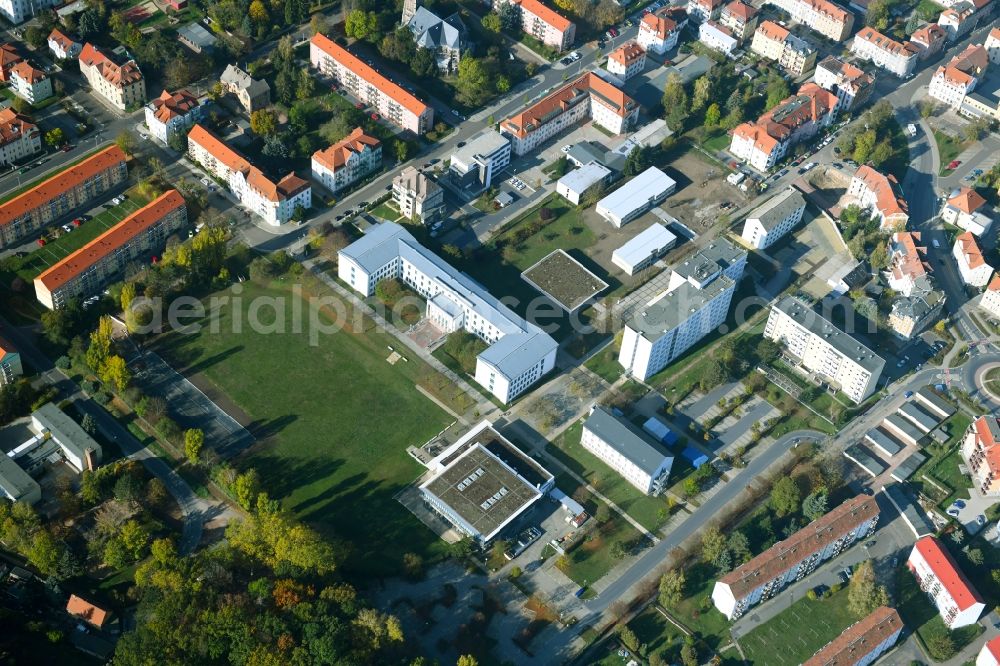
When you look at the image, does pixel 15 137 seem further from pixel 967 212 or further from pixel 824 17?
pixel 967 212

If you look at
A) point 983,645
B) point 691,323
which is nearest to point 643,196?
point 691,323

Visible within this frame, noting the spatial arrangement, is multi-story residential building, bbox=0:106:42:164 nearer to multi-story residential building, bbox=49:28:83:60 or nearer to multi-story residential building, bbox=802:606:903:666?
multi-story residential building, bbox=49:28:83:60

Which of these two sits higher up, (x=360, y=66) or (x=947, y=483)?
(x=360, y=66)

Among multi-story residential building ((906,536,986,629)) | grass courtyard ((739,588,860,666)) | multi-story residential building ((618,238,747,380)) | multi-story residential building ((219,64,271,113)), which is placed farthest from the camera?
multi-story residential building ((219,64,271,113))

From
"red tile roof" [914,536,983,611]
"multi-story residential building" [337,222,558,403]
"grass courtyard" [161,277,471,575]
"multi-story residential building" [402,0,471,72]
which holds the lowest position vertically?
"grass courtyard" [161,277,471,575]

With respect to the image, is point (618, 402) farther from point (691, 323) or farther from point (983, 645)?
point (983, 645)

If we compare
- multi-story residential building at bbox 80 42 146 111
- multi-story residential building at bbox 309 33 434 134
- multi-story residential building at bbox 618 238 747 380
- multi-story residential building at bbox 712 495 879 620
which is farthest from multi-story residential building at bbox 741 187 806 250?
multi-story residential building at bbox 80 42 146 111

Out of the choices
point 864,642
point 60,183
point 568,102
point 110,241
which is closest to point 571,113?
point 568,102
